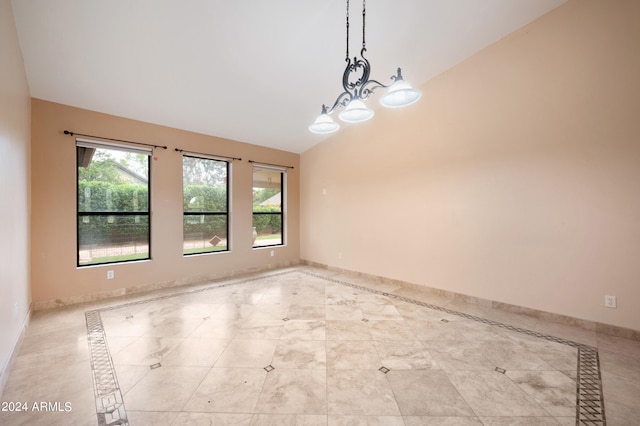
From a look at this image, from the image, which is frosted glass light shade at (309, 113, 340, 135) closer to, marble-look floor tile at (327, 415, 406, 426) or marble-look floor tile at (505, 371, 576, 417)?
marble-look floor tile at (327, 415, 406, 426)

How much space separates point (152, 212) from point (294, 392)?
142 inches

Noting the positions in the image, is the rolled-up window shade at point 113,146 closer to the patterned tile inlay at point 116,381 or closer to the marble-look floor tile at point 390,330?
the patterned tile inlay at point 116,381

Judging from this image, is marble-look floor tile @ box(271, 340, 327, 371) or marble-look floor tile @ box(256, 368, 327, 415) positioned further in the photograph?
marble-look floor tile @ box(271, 340, 327, 371)

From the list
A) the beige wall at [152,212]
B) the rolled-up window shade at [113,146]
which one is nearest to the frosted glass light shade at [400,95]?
the beige wall at [152,212]

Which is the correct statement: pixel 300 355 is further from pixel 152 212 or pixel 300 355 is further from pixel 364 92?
pixel 152 212

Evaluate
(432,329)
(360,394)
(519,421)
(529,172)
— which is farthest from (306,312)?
(529,172)

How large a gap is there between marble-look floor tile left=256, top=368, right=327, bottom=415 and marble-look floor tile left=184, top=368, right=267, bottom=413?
7 cm

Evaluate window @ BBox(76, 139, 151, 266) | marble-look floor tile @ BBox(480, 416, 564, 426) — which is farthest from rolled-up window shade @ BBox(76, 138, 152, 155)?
marble-look floor tile @ BBox(480, 416, 564, 426)

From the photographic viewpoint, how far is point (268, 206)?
19.3ft

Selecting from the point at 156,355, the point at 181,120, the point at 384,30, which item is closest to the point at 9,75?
the point at 181,120

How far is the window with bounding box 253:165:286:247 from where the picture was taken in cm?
564

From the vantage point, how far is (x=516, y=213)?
3.33 m

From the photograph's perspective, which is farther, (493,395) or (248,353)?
(248,353)

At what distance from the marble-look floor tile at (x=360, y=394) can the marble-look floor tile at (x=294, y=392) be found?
0.06m
